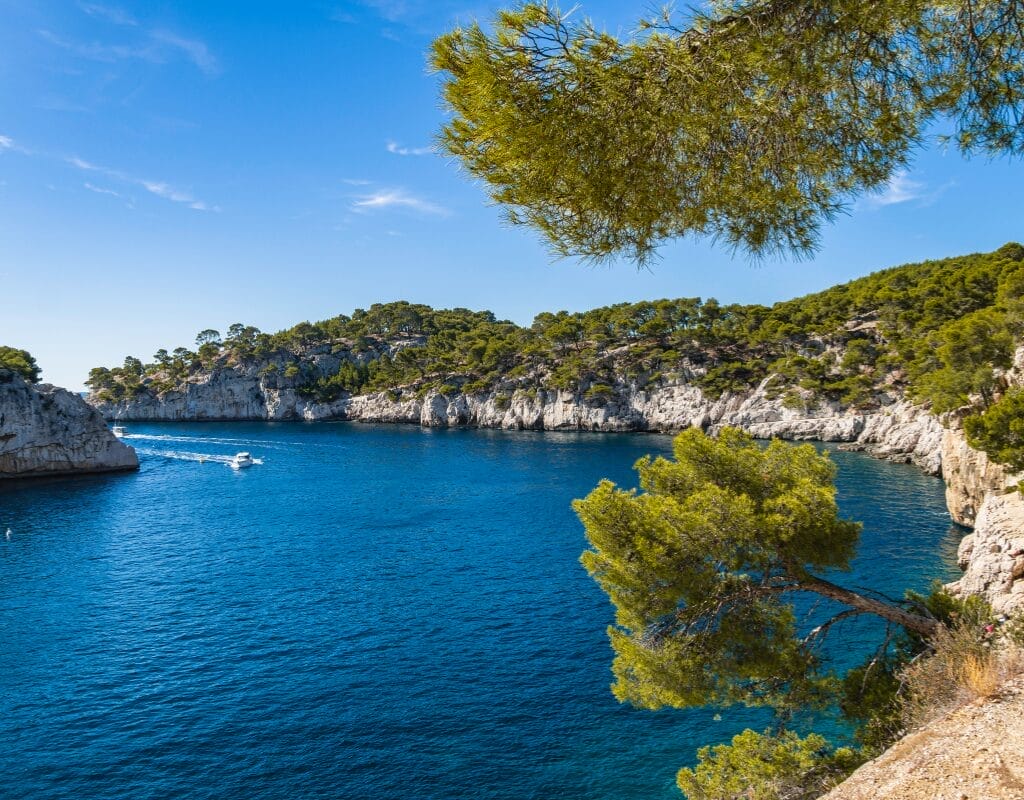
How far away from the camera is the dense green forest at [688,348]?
46.3m

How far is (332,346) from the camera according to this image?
130m

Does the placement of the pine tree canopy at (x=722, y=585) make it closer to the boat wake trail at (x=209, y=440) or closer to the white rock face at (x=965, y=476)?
the white rock face at (x=965, y=476)

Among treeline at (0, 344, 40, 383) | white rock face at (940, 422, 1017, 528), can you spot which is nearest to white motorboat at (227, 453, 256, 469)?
treeline at (0, 344, 40, 383)

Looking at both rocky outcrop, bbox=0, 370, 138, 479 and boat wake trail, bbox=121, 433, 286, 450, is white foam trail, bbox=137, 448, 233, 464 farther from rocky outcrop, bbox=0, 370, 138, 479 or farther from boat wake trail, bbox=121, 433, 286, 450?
boat wake trail, bbox=121, 433, 286, 450

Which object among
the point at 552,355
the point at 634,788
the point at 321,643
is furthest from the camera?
the point at 552,355

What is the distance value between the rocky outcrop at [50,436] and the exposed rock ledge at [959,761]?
66419 mm

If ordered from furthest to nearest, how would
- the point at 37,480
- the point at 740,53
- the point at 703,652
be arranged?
the point at 37,480 → the point at 703,652 → the point at 740,53

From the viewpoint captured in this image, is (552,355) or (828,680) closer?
(828,680)

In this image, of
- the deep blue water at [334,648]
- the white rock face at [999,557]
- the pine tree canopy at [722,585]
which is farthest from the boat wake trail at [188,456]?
the white rock face at [999,557]

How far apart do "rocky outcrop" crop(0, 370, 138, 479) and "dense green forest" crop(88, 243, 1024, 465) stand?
5009cm

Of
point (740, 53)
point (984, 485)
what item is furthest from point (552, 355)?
point (740, 53)

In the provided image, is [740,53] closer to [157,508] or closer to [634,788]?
[634,788]

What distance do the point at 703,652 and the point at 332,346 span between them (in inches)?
5022

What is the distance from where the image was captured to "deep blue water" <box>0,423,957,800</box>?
14.9m
